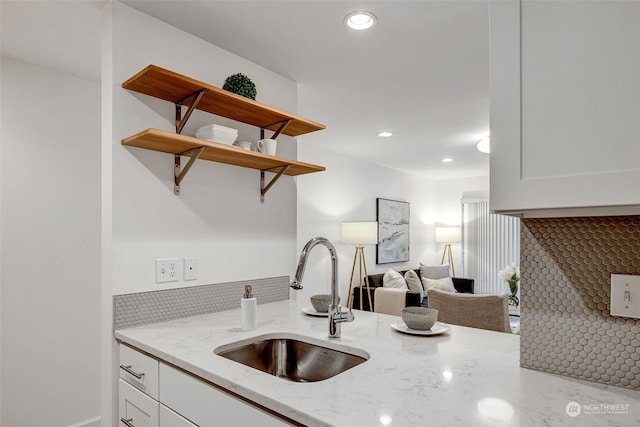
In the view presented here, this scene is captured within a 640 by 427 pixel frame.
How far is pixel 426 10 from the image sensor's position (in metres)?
1.84

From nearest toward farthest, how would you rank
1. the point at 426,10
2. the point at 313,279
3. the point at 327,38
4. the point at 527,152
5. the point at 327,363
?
the point at 527,152
the point at 327,363
the point at 426,10
the point at 327,38
the point at 313,279

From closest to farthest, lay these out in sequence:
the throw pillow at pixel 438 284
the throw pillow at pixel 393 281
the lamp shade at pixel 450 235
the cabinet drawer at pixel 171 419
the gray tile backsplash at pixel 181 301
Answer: the cabinet drawer at pixel 171 419 < the gray tile backsplash at pixel 181 301 < the throw pillow at pixel 393 281 < the throw pillow at pixel 438 284 < the lamp shade at pixel 450 235

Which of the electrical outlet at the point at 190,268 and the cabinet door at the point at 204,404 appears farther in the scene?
the electrical outlet at the point at 190,268

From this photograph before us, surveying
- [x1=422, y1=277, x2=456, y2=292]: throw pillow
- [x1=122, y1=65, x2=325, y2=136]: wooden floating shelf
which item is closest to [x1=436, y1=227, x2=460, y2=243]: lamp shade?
[x1=422, y1=277, x2=456, y2=292]: throw pillow

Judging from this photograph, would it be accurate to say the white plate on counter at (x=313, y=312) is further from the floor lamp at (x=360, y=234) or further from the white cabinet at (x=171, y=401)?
the floor lamp at (x=360, y=234)

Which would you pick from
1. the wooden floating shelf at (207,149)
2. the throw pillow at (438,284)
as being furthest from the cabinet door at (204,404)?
the throw pillow at (438,284)

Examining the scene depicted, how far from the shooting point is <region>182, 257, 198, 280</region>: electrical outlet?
1944mm

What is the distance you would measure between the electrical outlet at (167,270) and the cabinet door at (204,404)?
0.55 m

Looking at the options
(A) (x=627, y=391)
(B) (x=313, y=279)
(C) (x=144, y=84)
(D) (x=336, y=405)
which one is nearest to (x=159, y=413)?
(D) (x=336, y=405)

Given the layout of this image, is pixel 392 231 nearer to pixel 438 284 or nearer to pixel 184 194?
pixel 438 284

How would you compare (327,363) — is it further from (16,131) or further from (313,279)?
(313,279)

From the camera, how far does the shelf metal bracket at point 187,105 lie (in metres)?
1.79

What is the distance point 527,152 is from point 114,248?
61.9 inches

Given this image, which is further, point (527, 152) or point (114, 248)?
point (114, 248)
